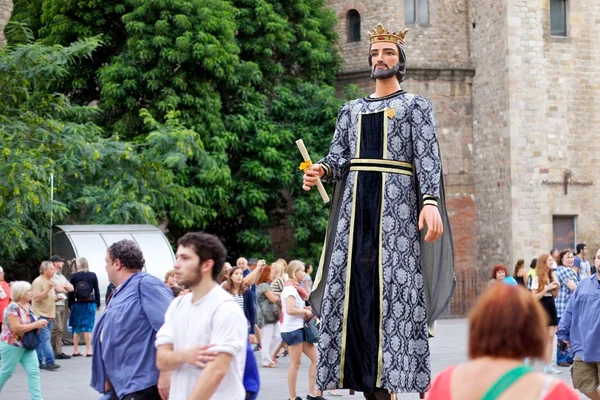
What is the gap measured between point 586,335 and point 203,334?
17.1 ft

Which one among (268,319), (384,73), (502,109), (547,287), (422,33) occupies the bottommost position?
(268,319)

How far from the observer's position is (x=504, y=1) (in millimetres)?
30531

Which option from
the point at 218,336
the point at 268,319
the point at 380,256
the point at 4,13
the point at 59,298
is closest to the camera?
the point at 218,336

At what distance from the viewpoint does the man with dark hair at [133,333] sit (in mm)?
6660

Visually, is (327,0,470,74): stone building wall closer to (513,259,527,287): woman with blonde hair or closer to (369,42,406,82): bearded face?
(513,259,527,287): woman with blonde hair

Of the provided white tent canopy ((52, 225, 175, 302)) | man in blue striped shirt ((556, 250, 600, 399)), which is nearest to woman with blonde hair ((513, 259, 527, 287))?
white tent canopy ((52, 225, 175, 302))

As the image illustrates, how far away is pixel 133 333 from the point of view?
6707 mm

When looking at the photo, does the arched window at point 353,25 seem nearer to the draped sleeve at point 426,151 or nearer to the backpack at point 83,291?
the backpack at point 83,291

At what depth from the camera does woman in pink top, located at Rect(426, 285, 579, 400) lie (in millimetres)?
3404

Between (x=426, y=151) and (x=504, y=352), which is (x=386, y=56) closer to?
(x=426, y=151)

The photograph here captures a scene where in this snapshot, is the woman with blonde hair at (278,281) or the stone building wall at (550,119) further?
the stone building wall at (550,119)

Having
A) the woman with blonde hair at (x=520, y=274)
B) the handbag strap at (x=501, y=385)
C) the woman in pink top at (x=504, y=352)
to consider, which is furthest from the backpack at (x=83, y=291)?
the handbag strap at (x=501, y=385)

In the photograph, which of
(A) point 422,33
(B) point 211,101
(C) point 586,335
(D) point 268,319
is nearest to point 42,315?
(D) point 268,319

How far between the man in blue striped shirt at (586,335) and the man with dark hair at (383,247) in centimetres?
295
